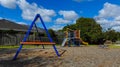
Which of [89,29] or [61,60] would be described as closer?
[61,60]

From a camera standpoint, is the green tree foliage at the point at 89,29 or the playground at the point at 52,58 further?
the green tree foliage at the point at 89,29

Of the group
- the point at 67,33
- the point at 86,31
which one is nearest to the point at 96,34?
the point at 86,31

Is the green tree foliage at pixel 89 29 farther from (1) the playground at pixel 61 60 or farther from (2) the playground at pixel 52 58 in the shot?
(1) the playground at pixel 61 60

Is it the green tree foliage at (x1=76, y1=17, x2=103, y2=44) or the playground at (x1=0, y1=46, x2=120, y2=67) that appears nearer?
the playground at (x1=0, y1=46, x2=120, y2=67)

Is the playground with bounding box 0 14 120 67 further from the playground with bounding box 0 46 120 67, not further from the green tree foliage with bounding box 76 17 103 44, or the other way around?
the green tree foliage with bounding box 76 17 103 44

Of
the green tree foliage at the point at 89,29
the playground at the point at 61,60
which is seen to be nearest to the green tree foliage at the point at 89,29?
the green tree foliage at the point at 89,29

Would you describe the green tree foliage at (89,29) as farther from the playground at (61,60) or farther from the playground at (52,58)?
the playground at (61,60)

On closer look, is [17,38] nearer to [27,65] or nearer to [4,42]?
[4,42]

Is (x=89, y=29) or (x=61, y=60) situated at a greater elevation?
(x=89, y=29)

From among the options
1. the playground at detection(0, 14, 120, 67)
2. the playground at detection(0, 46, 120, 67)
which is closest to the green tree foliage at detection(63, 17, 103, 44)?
the playground at detection(0, 14, 120, 67)

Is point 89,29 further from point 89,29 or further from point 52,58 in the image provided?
point 52,58

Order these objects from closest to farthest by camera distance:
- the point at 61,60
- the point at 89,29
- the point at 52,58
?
the point at 61,60 → the point at 52,58 → the point at 89,29

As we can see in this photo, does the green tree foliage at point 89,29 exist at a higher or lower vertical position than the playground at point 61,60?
higher

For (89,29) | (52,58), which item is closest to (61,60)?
(52,58)
